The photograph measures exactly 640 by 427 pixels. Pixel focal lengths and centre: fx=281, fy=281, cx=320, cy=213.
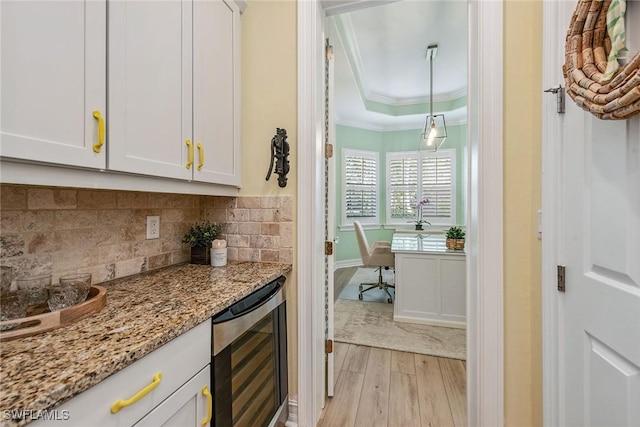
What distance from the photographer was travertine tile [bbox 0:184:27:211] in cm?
91

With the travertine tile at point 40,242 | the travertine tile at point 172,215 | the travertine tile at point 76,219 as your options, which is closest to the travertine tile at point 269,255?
the travertine tile at point 172,215

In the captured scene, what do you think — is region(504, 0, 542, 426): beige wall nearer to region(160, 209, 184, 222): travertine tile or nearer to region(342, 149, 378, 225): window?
region(160, 209, 184, 222): travertine tile

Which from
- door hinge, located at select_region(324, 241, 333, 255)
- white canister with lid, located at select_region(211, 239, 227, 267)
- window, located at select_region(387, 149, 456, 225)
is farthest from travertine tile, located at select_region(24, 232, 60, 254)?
window, located at select_region(387, 149, 456, 225)

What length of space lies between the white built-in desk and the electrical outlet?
230cm

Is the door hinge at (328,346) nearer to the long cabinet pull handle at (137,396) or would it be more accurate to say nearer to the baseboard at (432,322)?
the long cabinet pull handle at (137,396)

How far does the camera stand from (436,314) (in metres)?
2.88

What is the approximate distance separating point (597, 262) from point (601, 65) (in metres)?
0.59

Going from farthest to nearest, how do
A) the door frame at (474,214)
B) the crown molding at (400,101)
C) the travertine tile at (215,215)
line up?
the crown molding at (400,101) < the travertine tile at (215,215) < the door frame at (474,214)

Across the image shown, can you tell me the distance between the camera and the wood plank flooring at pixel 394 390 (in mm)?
1636

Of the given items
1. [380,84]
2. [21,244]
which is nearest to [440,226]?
[380,84]

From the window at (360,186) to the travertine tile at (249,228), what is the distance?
4.19 m

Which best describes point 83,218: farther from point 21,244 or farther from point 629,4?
point 629,4

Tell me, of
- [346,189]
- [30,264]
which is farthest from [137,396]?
[346,189]

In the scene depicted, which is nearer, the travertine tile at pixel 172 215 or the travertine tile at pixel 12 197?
the travertine tile at pixel 12 197
